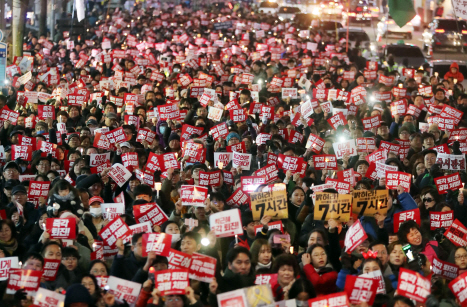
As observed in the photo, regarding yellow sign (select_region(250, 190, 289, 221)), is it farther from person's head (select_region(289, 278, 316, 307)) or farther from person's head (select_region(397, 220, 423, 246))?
person's head (select_region(289, 278, 316, 307))

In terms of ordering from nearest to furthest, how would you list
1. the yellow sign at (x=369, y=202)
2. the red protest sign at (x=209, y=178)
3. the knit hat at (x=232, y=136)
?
the yellow sign at (x=369, y=202), the red protest sign at (x=209, y=178), the knit hat at (x=232, y=136)

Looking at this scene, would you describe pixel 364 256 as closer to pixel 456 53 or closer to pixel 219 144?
pixel 219 144

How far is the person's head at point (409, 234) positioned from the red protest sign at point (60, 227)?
10.6 ft

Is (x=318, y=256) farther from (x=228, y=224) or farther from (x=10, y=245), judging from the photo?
(x=10, y=245)

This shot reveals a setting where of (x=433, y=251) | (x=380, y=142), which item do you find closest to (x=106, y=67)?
(x=380, y=142)

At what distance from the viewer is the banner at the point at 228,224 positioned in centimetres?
755

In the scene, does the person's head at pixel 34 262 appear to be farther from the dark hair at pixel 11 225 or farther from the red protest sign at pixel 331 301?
the red protest sign at pixel 331 301

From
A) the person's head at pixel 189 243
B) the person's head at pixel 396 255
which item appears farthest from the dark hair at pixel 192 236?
the person's head at pixel 396 255

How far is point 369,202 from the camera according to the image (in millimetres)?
8852

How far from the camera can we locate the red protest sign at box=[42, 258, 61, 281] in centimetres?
694

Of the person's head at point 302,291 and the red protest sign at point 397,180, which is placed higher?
the red protest sign at point 397,180

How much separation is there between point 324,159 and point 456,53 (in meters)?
20.2

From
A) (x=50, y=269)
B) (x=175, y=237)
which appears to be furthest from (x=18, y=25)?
(x=50, y=269)

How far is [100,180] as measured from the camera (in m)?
9.93
